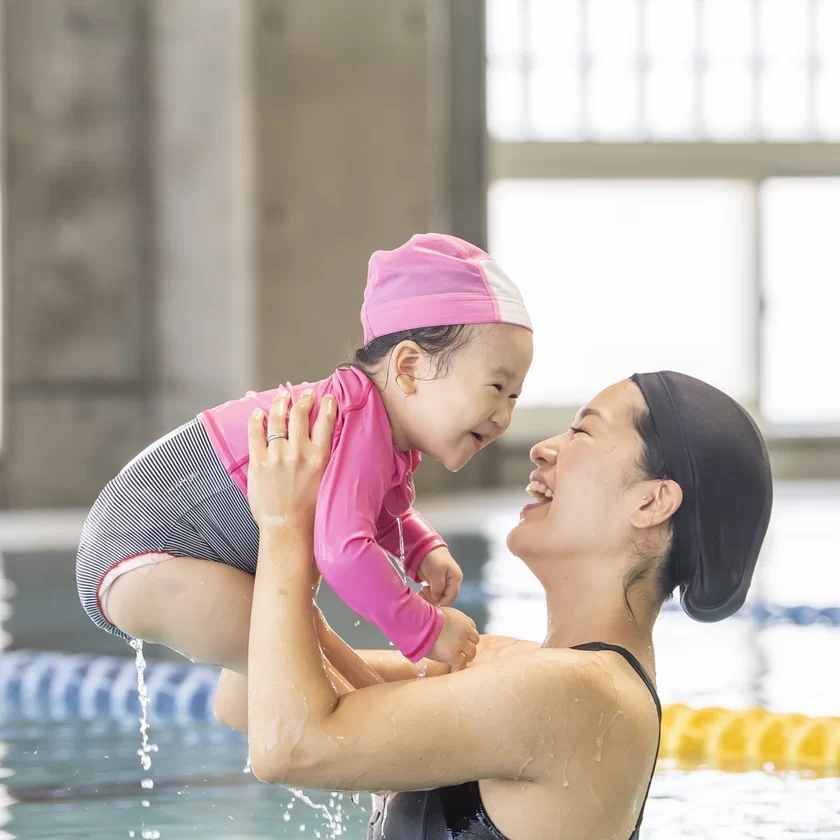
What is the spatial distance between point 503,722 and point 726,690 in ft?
11.3

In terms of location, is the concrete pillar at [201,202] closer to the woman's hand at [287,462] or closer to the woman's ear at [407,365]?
the woman's ear at [407,365]

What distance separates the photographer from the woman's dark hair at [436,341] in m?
2.25

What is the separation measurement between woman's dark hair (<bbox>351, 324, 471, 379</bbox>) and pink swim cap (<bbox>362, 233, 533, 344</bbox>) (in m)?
0.01

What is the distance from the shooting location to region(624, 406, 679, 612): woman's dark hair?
2.21m

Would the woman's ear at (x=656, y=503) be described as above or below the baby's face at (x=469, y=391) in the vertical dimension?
below

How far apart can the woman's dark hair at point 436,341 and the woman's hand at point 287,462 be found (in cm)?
20

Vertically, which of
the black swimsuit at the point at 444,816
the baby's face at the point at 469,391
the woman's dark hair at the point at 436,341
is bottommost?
the black swimsuit at the point at 444,816

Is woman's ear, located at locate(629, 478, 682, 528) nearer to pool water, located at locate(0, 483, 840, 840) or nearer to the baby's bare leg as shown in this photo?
pool water, located at locate(0, 483, 840, 840)

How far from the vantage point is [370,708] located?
6.46 ft

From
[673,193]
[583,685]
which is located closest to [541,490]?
[583,685]

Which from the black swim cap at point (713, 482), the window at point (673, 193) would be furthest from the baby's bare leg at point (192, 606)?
the window at point (673, 193)

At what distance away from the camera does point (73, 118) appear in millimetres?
13289

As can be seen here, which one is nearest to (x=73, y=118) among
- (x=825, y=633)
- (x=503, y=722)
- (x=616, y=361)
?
(x=616, y=361)

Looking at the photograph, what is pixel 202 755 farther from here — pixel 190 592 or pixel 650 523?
pixel 650 523
